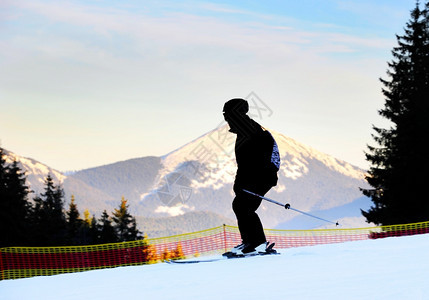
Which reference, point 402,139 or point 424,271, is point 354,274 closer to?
point 424,271

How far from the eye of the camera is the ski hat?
8.93 meters

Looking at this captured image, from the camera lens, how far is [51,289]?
765cm

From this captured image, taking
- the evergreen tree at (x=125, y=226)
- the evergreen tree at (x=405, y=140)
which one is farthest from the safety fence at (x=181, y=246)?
the evergreen tree at (x=125, y=226)

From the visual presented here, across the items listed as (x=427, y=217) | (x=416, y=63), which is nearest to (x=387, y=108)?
(x=416, y=63)

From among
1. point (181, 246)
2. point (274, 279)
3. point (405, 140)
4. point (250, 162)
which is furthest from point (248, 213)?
point (405, 140)

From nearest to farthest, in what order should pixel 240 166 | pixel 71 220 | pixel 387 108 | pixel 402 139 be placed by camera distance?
pixel 240 166, pixel 402 139, pixel 387 108, pixel 71 220

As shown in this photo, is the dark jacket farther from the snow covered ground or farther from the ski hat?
the snow covered ground

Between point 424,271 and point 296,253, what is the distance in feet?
9.69

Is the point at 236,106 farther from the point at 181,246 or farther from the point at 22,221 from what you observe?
the point at 22,221

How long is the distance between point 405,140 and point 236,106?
1069 inches

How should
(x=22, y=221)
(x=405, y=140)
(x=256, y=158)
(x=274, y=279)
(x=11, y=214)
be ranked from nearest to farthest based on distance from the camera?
(x=274, y=279) → (x=256, y=158) → (x=405, y=140) → (x=11, y=214) → (x=22, y=221)

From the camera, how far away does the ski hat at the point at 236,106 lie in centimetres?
893

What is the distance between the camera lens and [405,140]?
111 feet

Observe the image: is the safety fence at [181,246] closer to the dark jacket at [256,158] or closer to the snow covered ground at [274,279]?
the snow covered ground at [274,279]
